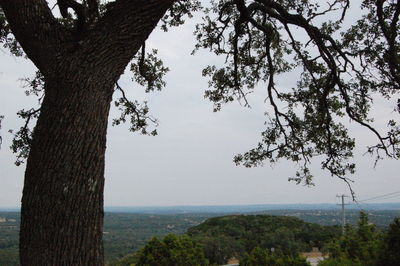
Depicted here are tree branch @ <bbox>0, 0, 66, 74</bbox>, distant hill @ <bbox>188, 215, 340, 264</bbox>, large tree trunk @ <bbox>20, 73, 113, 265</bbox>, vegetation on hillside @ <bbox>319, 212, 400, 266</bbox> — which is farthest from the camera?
distant hill @ <bbox>188, 215, 340, 264</bbox>

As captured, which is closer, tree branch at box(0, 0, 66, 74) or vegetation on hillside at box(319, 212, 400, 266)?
tree branch at box(0, 0, 66, 74)

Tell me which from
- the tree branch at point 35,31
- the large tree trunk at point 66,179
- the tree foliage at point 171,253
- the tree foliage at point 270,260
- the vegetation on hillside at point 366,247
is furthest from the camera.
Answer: the tree foliage at point 171,253

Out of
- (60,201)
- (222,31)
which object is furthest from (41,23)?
(222,31)

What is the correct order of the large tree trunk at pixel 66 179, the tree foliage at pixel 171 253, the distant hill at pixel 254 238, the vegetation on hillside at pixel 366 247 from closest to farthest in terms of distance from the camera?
the large tree trunk at pixel 66 179
the vegetation on hillside at pixel 366 247
the tree foliage at pixel 171 253
the distant hill at pixel 254 238

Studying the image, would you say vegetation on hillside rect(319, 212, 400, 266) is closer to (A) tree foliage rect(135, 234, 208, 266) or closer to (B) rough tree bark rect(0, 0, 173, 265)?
(A) tree foliage rect(135, 234, 208, 266)

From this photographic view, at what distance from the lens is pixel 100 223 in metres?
2.72

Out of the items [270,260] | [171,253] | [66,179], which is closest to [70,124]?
[66,179]

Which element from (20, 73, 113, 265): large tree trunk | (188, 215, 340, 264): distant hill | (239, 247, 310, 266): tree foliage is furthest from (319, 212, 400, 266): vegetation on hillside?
(188, 215, 340, 264): distant hill

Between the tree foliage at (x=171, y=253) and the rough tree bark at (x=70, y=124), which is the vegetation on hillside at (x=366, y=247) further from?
the rough tree bark at (x=70, y=124)

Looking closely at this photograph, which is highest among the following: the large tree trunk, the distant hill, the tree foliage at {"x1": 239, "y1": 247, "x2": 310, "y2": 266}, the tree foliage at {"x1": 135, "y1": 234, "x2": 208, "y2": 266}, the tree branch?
the tree branch

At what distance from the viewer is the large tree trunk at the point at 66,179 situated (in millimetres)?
2527

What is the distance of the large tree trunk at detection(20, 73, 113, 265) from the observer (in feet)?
8.29

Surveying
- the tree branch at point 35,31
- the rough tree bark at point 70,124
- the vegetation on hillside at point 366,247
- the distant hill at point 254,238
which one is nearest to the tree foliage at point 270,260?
the vegetation on hillside at point 366,247

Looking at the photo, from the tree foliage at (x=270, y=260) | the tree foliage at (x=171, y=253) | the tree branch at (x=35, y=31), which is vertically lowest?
the tree foliage at (x=270, y=260)
